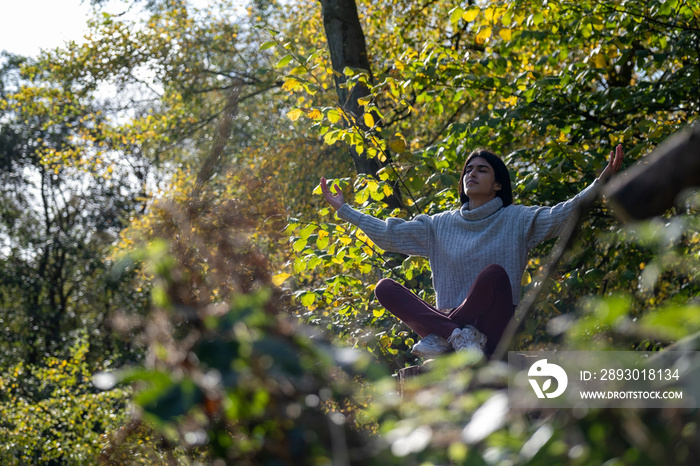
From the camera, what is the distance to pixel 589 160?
4.53 meters

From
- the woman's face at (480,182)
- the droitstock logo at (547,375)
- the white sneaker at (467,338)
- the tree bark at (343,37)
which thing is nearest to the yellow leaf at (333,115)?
the woman's face at (480,182)

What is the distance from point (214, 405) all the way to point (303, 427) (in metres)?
0.10

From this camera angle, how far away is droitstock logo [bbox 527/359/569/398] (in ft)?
4.26

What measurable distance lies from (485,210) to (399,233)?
456 millimetres

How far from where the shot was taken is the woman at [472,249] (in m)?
3.07

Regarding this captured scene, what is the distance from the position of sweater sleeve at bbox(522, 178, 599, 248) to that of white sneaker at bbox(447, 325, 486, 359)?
0.63m

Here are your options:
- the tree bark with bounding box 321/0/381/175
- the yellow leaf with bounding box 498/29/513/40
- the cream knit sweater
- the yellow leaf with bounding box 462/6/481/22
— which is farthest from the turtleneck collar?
the tree bark with bounding box 321/0/381/175

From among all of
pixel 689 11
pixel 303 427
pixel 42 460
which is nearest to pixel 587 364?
pixel 303 427

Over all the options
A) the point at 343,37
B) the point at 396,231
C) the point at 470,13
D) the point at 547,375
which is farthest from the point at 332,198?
the point at 343,37

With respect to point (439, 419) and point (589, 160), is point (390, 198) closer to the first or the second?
point (589, 160)

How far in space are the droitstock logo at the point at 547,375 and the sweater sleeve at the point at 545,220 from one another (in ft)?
6.59

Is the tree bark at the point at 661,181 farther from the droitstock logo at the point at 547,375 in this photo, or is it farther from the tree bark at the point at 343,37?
the tree bark at the point at 343,37

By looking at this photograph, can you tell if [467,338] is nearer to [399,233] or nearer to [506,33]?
[399,233]

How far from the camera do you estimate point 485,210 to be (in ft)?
11.7
